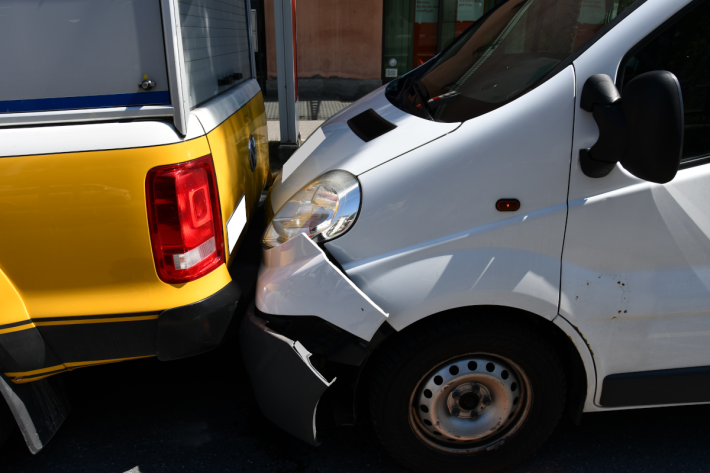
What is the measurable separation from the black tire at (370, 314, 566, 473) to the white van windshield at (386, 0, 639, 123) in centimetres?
79

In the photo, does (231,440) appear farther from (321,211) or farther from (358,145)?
(358,145)

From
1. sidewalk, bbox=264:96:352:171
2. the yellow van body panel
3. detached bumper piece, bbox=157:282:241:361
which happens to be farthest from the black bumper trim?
sidewalk, bbox=264:96:352:171

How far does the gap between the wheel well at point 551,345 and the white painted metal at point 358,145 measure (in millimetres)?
620

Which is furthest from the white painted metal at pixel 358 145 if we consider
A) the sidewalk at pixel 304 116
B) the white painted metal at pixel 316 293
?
the sidewalk at pixel 304 116

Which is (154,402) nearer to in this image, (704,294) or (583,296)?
(583,296)

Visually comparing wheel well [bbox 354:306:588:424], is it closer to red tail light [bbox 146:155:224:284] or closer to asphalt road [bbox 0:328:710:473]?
asphalt road [bbox 0:328:710:473]

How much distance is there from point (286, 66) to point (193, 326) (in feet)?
15.8

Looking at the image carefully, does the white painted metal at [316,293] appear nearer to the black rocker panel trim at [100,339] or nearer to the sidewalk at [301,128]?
the black rocker panel trim at [100,339]

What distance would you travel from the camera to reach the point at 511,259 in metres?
1.89

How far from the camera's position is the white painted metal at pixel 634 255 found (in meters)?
1.84

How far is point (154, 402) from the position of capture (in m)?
2.74

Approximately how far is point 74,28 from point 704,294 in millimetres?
2386

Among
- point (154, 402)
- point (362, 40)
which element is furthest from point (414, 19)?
point (154, 402)

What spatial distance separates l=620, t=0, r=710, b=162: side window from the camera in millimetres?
1852
